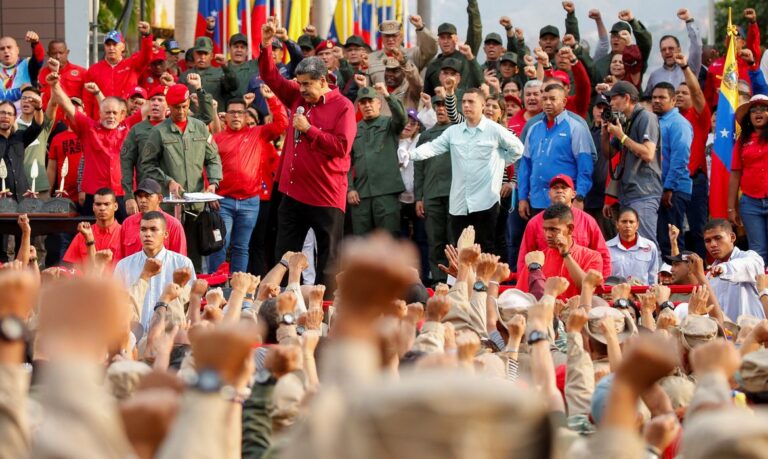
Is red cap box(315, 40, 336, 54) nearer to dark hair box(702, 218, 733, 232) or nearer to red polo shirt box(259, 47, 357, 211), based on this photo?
red polo shirt box(259, 47, 357, 211)

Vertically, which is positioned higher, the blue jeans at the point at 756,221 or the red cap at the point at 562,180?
the red cap at the point at 562,180

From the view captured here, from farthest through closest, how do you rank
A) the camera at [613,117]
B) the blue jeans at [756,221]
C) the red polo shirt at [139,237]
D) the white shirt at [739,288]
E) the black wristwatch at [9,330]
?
the camera at [613,117] → the blue jeans at [756,221] → the red polo shirt at [139,237] → the white shirt at [739,288] → the black wristwatch at [9,330]

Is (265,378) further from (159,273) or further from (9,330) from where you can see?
(159,273)

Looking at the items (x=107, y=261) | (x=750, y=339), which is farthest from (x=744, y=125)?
(x=750, y=339)

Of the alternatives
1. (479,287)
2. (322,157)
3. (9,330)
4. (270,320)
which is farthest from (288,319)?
(322,157)

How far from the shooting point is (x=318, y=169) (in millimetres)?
10758

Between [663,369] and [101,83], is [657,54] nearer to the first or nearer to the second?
[101,83]

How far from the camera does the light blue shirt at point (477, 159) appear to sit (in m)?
12.2

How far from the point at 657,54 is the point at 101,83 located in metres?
7.18

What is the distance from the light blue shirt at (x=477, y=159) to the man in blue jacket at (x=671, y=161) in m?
1.43

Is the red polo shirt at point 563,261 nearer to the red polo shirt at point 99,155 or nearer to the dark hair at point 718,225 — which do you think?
the dark hair at point 718,225

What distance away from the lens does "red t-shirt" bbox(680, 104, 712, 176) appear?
532 inches

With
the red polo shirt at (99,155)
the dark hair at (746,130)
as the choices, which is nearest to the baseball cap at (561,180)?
the dark hair at (746,130)

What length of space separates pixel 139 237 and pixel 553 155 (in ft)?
11.4
